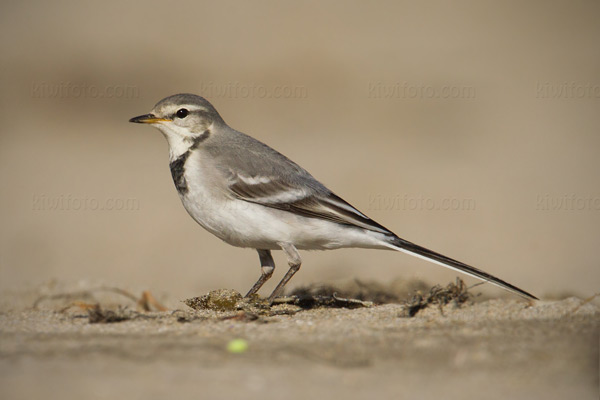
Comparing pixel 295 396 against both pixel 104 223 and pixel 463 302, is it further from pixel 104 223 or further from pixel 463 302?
pixel 104 223

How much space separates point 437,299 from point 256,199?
2218 millimetres

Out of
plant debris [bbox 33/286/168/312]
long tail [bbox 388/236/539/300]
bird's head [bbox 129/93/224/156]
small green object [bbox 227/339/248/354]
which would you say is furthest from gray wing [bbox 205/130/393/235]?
small green object [bbox 227/339/248/354]

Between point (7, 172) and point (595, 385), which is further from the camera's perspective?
point (7, 172)

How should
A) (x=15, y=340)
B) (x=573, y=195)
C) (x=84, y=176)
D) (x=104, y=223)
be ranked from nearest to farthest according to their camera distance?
(x=15, y=340) → (x=104, y=223) → (x=573, y=195) → (x=84, y=176)

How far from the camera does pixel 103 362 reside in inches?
186

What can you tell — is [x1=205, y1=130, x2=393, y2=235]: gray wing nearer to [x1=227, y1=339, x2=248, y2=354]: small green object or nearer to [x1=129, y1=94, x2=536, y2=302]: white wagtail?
[x1=129, y1=94, x2=536, y2=302]: white wagtail

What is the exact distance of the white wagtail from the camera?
7.64 meters

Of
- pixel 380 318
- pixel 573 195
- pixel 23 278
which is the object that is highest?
pixel 573 195

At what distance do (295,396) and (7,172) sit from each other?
16.1 m

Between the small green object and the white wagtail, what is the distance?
2.35 metres

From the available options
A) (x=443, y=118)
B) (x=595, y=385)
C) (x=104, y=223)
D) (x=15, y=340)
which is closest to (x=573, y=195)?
(x=443, y=118)

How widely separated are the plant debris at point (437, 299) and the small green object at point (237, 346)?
173 cm

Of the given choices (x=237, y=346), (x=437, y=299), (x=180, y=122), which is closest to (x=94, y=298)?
(x=180, y=122)

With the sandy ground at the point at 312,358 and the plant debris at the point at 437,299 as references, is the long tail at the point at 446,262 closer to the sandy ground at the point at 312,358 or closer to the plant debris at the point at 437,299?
the plant debris at the point at 437,299
